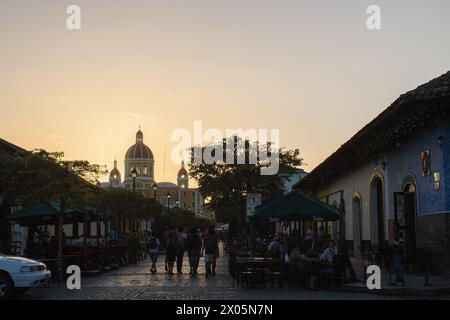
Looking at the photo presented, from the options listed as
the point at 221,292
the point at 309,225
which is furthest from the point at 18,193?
the point at 309,225

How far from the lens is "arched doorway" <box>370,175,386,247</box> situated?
25609 millimetres

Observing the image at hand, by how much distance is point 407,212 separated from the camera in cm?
2088

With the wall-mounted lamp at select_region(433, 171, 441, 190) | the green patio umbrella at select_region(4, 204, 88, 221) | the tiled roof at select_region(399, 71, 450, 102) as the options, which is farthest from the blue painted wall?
the green patio umbrella at select_region(4, 204, 88, 221)

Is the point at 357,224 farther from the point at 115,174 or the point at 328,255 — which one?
the point at 115,174

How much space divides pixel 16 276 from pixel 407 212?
11.8m

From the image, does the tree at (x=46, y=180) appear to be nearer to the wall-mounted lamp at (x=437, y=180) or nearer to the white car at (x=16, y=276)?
the white car at (x=16, y=276)

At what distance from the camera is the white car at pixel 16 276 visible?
593 inches

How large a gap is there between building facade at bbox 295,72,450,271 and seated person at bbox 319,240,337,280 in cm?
175

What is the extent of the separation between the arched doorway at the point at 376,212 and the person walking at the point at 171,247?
7.68 meters

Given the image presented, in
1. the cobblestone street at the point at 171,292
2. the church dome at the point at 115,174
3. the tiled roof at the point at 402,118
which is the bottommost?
the cobblestone street at the point at 171,292

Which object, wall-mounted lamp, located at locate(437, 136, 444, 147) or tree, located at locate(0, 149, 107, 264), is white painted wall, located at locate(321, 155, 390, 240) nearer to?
wall-mounted lamp, located at locate(437, 136, 444, 147)

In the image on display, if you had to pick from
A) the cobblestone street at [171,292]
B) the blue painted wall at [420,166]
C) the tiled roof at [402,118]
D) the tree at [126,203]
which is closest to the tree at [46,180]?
the cobblestone street at [171,292]

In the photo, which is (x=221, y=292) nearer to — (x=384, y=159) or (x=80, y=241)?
(x=384, y=159)

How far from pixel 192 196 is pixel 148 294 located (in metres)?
159
